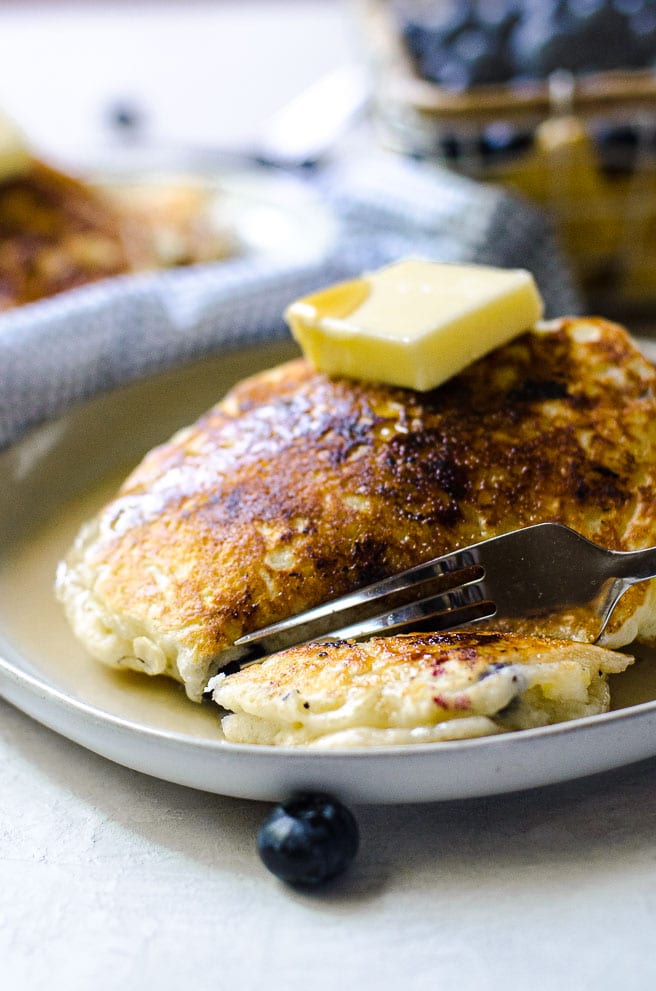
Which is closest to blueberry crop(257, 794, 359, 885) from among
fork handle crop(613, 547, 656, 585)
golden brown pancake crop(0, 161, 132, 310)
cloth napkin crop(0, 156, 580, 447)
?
fork handle crop(613, 547, 656, 585)

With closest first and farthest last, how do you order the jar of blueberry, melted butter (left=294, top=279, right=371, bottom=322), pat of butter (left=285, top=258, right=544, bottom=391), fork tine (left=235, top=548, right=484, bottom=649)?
fork tine (left=235, top=548, right=484, bottom=649) < pat of butter (left=285, top=258, right=544, bottom=391) < melted butter (left=294, top=279, right=371, bottom=322) < the jar of blueberry

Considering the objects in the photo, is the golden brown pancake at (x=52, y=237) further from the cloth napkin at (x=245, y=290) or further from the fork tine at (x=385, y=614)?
the fork tine at (x=385, y=614)

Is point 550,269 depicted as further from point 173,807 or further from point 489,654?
point 173,807

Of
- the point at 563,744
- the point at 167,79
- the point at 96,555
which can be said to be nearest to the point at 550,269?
the point at 96,555

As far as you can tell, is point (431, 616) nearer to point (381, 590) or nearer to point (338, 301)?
point (381, 590)

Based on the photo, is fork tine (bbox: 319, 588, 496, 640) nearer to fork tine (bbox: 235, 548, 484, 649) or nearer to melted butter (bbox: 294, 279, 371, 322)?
fork tine (bbox: 235, 548, 484, 649)

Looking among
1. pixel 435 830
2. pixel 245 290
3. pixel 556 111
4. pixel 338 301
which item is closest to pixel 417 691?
pixel 435 830
